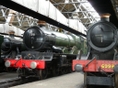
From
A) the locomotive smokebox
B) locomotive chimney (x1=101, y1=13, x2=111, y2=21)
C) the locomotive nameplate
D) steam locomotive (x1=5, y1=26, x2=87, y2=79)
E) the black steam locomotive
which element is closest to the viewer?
the locomotive nameplate

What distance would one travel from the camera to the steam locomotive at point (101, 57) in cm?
634

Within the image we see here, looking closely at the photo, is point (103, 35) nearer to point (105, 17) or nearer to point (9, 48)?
point (105, 17)

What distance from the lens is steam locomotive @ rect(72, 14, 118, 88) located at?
634 centimetres

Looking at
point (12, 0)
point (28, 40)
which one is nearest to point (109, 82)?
point (12, 0)

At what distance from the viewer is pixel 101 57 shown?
7172mm

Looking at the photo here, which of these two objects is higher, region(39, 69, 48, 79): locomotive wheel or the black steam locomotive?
the black steam locomotive

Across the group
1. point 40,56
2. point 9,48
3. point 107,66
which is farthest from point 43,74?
point 107,66

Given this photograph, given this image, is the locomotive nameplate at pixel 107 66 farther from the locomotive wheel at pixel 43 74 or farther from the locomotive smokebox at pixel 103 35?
the locomotive wheel at pixel 43 74

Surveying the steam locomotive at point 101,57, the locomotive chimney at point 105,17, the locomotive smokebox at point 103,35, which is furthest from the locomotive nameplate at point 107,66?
the locomotive chimney at point 105,17

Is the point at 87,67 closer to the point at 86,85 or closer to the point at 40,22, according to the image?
the point at 86,85

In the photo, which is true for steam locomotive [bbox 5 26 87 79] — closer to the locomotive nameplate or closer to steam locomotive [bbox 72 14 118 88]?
steam locomotive [bbox 72 14 118 88]

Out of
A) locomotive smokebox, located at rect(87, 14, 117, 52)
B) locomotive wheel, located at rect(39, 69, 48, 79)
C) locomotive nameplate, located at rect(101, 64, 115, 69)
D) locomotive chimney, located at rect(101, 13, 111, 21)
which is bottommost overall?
locomotive wheel, located at rect(39, 69, 48, 79)

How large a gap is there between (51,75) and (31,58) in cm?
187

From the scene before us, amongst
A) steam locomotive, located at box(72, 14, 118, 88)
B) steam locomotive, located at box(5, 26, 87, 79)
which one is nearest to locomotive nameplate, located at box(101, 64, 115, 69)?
steam locomotive, located at box(72, 14, 118, 88)
